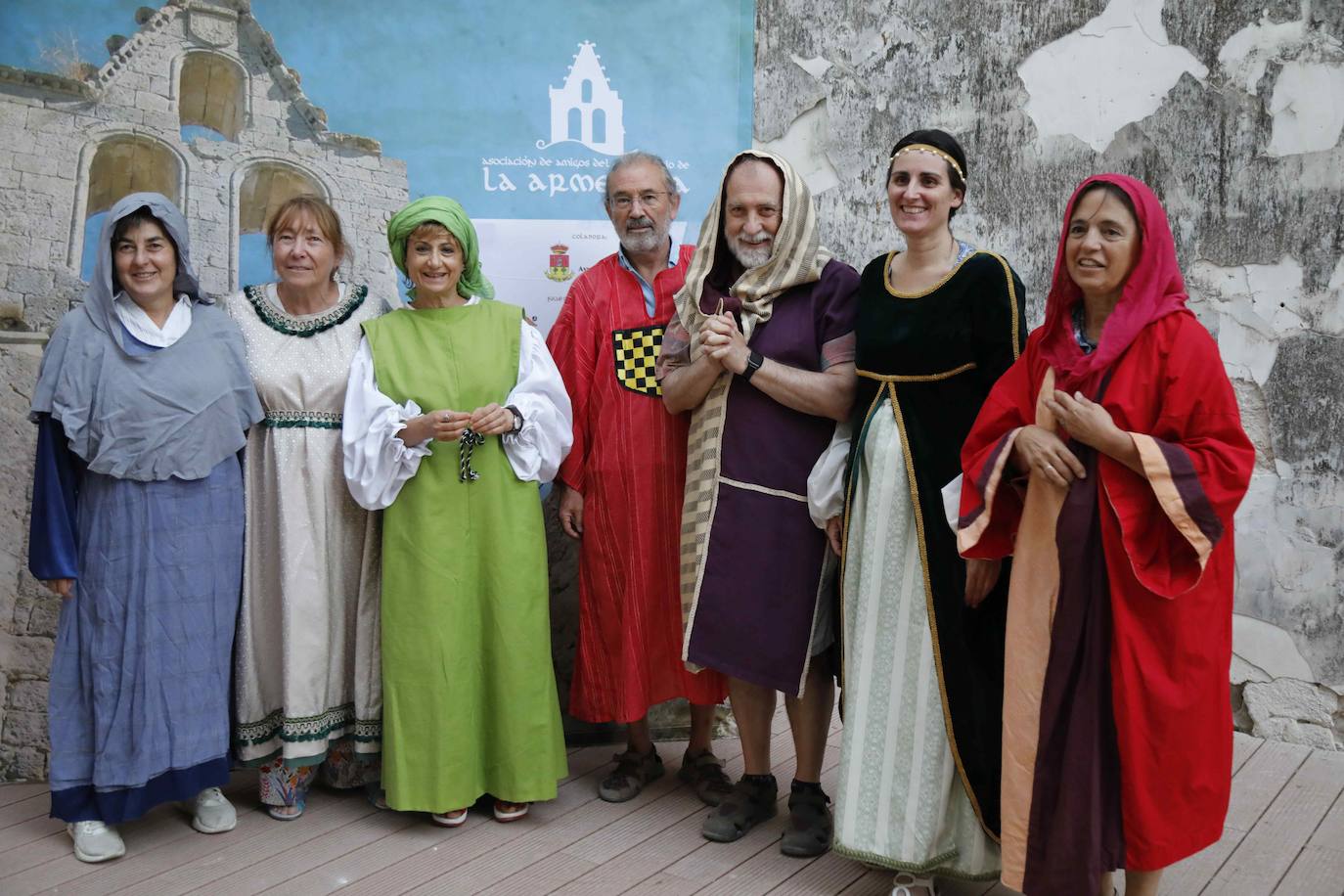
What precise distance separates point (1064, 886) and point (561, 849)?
55.0 inches

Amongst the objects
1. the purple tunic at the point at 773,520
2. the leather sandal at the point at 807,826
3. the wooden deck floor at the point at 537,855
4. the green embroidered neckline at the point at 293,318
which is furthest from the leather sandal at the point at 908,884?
the green embroidered neckline at the point at 293,318

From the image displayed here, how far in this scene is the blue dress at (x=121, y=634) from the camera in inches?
121

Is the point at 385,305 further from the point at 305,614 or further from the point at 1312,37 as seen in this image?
the point at 1312,37

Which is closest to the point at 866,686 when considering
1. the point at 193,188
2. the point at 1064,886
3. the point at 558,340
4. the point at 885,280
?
the point at 1064,886

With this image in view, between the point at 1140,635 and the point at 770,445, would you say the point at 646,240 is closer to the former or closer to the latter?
the point at 770,445

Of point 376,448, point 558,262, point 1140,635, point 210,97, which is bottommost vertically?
point 1140,635

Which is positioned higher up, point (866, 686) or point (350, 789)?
point (866, 686)

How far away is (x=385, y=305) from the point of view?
353cm

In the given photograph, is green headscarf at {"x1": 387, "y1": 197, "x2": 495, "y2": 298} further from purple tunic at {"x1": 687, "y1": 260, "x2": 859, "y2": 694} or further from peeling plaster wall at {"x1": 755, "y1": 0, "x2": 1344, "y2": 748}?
peeling plaster wall at {"x1": 755, "y1": 0, "x2": 1344, "y2": 748}

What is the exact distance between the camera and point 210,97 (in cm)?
372

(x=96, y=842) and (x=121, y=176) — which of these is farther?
(x=121, y=176)

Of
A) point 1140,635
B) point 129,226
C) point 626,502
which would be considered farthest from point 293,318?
point 1140,635

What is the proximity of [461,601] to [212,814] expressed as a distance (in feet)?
3.12

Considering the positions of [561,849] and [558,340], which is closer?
[561,849]
